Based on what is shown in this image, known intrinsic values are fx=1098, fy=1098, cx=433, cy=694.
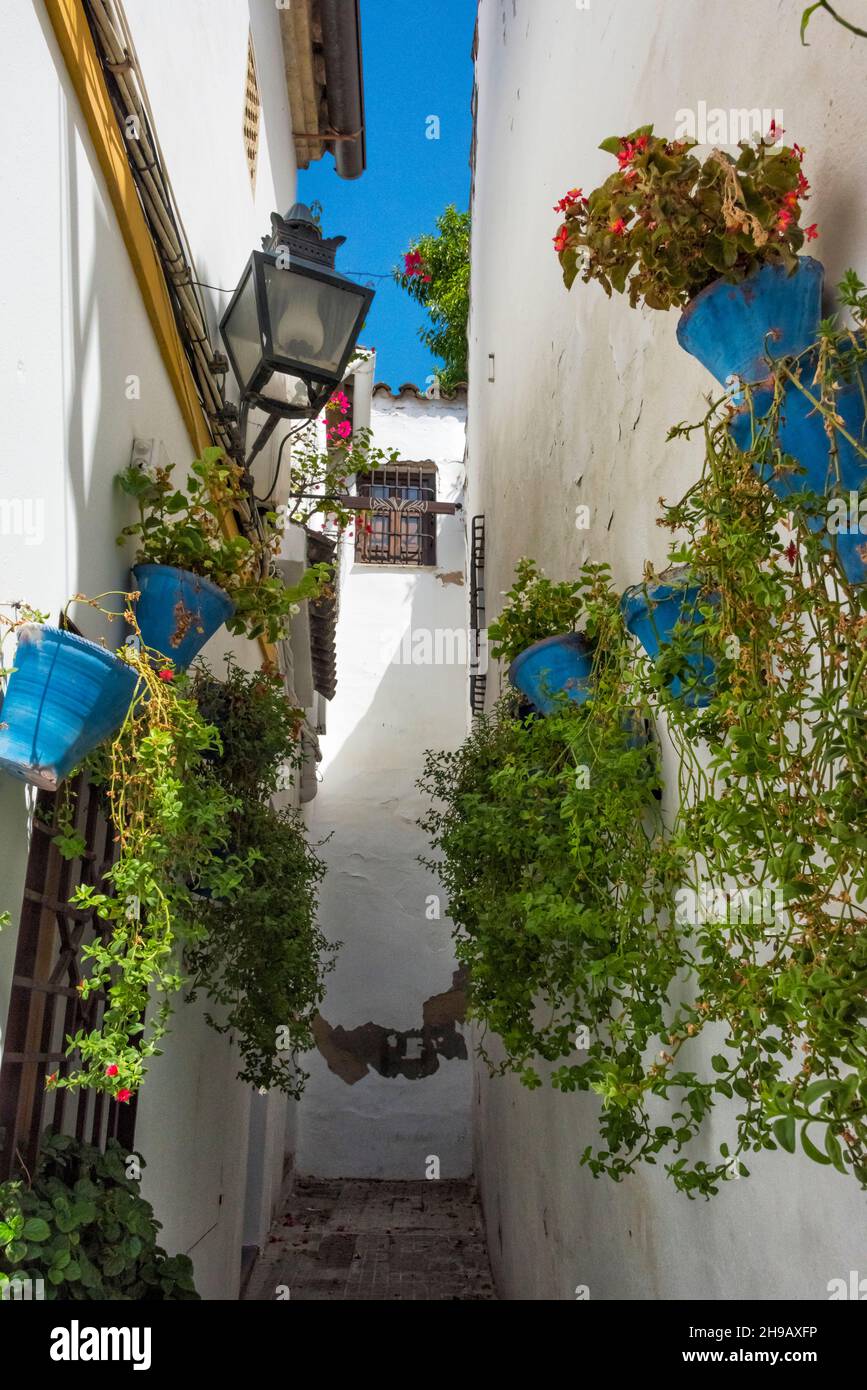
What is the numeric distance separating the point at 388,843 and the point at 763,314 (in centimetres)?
1003

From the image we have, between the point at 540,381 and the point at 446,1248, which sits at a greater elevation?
the point at 540,381

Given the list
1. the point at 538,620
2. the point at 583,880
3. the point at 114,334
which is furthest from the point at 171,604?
the point at 583,880

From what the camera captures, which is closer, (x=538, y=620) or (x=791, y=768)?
(x=791, y=768)

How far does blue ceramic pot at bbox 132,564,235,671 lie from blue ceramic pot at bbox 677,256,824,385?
171 cm

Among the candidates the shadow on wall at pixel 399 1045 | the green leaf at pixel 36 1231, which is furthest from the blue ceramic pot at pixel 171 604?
the shadow on wall at pixel 399 1045

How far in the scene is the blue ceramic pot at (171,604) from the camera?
10.1 ft

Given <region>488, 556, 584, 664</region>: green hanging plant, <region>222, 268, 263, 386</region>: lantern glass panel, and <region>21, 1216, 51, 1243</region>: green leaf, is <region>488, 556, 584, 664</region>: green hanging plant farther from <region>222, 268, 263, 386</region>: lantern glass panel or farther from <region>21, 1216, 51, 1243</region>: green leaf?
<region>21, 1216, 51, 1243</region>: green leaf

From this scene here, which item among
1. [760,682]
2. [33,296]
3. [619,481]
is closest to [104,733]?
[33,296]

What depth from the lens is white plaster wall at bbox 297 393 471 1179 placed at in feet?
33.7

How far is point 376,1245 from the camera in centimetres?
795

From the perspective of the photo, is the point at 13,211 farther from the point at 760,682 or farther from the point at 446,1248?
the point at 446,1248

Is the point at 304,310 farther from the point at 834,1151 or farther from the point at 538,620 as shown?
the point at 834,1151

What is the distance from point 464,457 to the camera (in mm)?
13898
